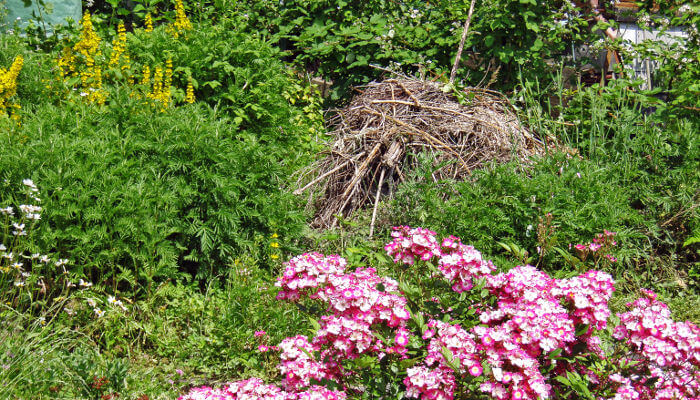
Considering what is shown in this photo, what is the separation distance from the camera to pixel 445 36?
6.29 m

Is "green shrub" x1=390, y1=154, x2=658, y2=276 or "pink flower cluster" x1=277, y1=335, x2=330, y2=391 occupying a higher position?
"pink flower cluster" x1=277, y1=335, x2=330, y2=391

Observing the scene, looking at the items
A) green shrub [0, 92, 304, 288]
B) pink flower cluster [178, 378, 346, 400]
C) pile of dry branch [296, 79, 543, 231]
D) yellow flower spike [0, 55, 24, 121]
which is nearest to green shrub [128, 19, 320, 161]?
pile of dry branch [296, 79, 543, 231]

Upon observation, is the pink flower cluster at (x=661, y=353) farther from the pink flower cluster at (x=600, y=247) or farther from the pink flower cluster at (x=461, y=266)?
the pink flower cluster at (x=600, y=247)

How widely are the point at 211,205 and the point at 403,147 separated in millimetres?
1669

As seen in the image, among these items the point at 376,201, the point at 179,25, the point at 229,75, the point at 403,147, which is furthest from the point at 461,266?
the point at 179,25

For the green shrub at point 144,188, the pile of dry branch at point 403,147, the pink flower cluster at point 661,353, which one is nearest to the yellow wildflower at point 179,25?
the green shrub at point 144,188

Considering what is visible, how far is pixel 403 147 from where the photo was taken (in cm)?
498

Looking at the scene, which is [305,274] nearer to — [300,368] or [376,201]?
[300,368]

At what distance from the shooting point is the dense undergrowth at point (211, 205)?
3.38 meters

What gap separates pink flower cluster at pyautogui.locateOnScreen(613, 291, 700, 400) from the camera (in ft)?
7.28

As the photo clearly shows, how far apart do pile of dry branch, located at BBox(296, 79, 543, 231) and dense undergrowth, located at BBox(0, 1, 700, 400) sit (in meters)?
0.22

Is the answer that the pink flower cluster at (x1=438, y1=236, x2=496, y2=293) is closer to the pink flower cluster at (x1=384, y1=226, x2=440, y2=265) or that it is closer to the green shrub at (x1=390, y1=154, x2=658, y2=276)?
the pink flower cluster at (x1=384, y1=226, x2=440, y2=265)

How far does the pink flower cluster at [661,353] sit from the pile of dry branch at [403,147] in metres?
2.47

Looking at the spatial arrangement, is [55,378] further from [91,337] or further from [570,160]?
[570,160]
